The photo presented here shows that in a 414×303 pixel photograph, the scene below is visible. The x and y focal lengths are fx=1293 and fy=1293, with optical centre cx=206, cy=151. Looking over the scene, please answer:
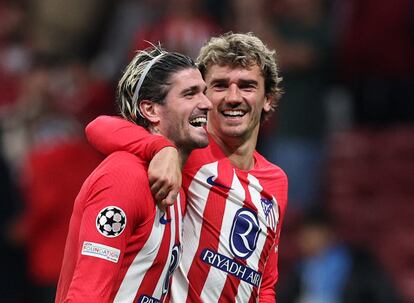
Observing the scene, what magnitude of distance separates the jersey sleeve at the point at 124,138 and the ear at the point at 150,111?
0.06 m

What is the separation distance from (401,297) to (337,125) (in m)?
2.22

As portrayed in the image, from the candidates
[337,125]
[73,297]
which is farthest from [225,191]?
[337,125]

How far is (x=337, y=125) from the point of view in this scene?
474 inches

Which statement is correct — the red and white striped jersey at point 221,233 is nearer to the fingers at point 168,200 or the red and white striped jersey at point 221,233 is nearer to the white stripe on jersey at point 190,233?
the white stripe on jersey at point 190,233

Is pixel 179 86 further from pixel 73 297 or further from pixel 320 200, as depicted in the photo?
pixel 320 200

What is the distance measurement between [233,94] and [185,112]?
423 millimetres

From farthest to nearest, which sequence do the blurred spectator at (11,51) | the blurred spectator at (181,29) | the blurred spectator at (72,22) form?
the blurred spectator at (72,22)
the blurred spectator at (11,51)
the blurred spectator at (181,29)

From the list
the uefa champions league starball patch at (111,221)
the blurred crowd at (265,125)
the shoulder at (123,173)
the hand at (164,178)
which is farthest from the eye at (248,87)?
the blurred crowd at (265,125)

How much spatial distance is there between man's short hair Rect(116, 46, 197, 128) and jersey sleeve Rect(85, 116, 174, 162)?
7 centimetres

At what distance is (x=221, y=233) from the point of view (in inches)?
235

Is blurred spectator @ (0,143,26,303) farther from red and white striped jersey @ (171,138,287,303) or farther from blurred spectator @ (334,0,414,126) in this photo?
red and white striped jersey @ (171,138,287,303)

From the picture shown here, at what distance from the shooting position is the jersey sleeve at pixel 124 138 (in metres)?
5.61

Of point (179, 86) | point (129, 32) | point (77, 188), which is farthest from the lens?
point (129, 32)

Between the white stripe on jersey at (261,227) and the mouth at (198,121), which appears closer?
the mouth at (198,121)
